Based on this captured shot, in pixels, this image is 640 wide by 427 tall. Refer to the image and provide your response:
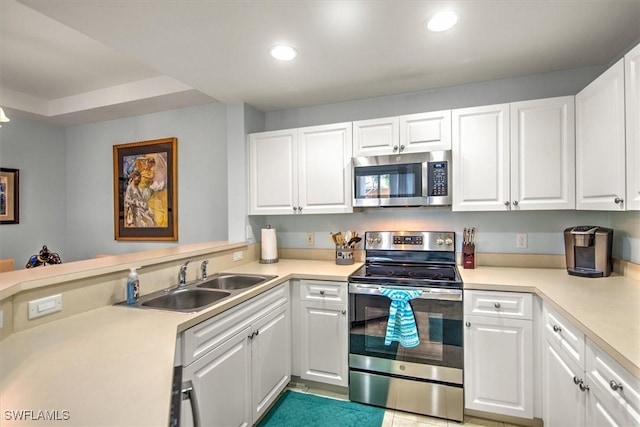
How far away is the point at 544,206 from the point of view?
214 centimetres

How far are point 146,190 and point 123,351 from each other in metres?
2.81

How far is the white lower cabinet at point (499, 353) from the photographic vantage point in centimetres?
188

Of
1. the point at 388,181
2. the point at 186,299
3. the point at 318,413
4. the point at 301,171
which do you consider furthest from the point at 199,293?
the point at 388,181

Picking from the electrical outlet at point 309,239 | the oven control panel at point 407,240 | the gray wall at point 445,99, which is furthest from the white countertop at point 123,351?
the gray wall at point 445,99

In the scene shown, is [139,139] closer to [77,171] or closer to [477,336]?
[77,171]

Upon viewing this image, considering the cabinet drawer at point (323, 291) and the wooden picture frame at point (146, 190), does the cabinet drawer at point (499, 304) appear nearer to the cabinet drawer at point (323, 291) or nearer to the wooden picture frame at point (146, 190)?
the cabinet drawer at point (323, 291)

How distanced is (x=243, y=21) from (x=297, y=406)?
2444 millimetres

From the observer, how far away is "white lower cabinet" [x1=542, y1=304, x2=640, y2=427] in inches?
40.9

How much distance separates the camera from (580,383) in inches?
52.1

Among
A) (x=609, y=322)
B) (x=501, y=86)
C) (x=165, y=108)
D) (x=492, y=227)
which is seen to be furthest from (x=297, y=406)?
(x=165, y=108)

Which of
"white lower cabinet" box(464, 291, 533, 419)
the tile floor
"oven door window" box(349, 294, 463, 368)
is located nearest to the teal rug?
the tile floor

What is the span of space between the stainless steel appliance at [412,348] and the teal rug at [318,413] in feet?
0.29

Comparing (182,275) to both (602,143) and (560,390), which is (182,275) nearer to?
(560,390)

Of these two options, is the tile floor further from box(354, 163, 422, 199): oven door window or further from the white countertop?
box(354, 163, 422, 199): oven door window
